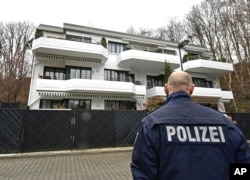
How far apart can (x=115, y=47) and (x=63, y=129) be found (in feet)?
41.4

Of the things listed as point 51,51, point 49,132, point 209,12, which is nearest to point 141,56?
point 51,51

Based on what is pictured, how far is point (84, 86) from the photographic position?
48.5ft

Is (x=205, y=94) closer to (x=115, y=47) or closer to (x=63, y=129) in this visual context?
(x=115, y=47)

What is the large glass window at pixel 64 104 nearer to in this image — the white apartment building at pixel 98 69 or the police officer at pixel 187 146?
the white apartment building at pixel 98 69

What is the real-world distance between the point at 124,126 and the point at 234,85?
72.4ft

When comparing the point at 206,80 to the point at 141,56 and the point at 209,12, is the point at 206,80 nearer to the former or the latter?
the point at 141,56

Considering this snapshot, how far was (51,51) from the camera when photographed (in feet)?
50.0

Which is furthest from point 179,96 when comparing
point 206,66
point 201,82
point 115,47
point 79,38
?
point 201,82

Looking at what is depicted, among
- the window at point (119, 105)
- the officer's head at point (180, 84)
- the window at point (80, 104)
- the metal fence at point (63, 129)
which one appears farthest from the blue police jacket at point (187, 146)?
the window at point (119, 105)

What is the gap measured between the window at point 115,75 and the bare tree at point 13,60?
11.4 metres

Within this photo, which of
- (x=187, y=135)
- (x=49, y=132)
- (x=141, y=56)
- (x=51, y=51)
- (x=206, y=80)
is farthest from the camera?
(x=206, y=80)

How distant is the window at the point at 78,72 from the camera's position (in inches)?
637

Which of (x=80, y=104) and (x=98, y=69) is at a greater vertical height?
(x=98, y=69)

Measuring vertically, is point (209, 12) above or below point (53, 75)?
above
